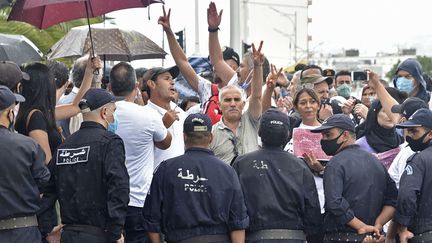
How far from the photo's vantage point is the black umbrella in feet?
33.5

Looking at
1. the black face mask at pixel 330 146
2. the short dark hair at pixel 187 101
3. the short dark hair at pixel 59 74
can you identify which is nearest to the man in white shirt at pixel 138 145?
the short dark hair at pixel 59 74

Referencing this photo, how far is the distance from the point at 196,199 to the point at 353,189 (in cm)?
143

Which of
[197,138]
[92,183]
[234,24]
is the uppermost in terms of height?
[234,24]

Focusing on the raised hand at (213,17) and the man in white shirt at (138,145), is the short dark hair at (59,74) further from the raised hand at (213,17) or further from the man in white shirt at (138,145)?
the raised hand at (213,17)

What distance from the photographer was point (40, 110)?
320 inches

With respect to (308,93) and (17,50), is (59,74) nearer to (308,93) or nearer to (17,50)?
(17,50)

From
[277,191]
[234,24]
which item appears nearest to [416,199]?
[277,191]

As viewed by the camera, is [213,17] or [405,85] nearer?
[213,17]

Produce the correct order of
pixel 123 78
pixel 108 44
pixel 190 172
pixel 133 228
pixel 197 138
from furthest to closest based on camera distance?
pixel 108 44, pixel 123 78, pixel 133 228, pixel 197 138, pixel 190 172

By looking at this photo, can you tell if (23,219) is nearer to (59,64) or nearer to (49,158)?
(49,158)

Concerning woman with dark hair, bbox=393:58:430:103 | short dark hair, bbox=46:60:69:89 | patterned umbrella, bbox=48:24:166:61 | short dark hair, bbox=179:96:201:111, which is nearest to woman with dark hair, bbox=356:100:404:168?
woman with dark hair, bbox=393:58:430:103

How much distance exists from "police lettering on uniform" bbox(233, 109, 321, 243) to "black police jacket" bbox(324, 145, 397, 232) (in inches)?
6.7

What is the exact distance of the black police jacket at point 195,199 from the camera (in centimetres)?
741

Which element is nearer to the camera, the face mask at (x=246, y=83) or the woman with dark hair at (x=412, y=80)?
the face mask at (x=246, y=83)
